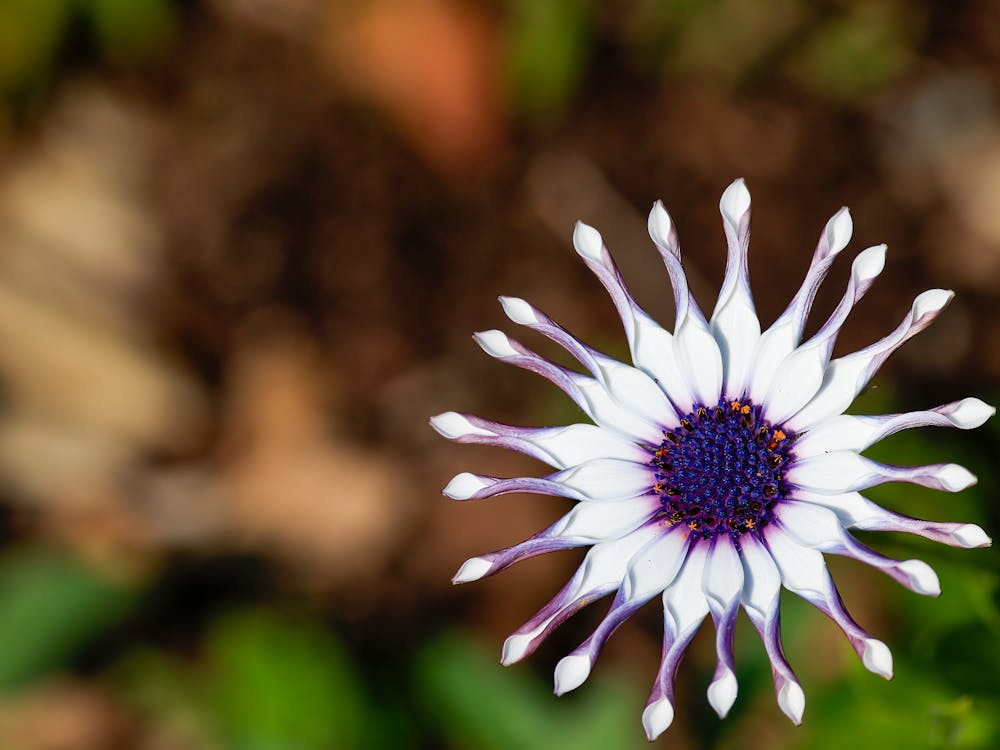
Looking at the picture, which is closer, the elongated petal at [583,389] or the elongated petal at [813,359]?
the elongated petal at [813,359]

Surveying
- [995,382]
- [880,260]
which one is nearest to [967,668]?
[880,260]

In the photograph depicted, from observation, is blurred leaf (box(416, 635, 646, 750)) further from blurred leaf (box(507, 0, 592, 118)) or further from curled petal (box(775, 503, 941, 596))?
blurred leaf (box(507, 0, 592, 118))

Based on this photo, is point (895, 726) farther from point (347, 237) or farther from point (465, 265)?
point (347, 237)

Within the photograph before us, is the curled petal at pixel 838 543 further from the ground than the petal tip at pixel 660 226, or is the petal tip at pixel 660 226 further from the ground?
the petal tip at pixel 660 226

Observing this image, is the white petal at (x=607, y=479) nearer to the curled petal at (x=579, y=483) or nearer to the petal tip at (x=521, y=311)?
the curled petal at (x=579, y=483)

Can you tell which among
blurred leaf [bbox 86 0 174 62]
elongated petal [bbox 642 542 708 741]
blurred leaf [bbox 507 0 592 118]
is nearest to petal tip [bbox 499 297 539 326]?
elongated petal [bbox 642 542 708 741]

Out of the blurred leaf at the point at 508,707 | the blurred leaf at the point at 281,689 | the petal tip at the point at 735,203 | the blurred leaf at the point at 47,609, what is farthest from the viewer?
the blurred leaf at the point at 47,609

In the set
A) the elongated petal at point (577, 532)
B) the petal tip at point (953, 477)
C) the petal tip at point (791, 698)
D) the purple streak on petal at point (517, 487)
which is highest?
the purple streak on petal at point (517, 487)

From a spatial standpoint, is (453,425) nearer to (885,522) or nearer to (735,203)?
(735,203)

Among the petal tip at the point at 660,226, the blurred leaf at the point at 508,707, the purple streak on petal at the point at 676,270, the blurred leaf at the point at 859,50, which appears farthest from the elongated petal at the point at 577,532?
the blurred leaf at the point at 859,50
